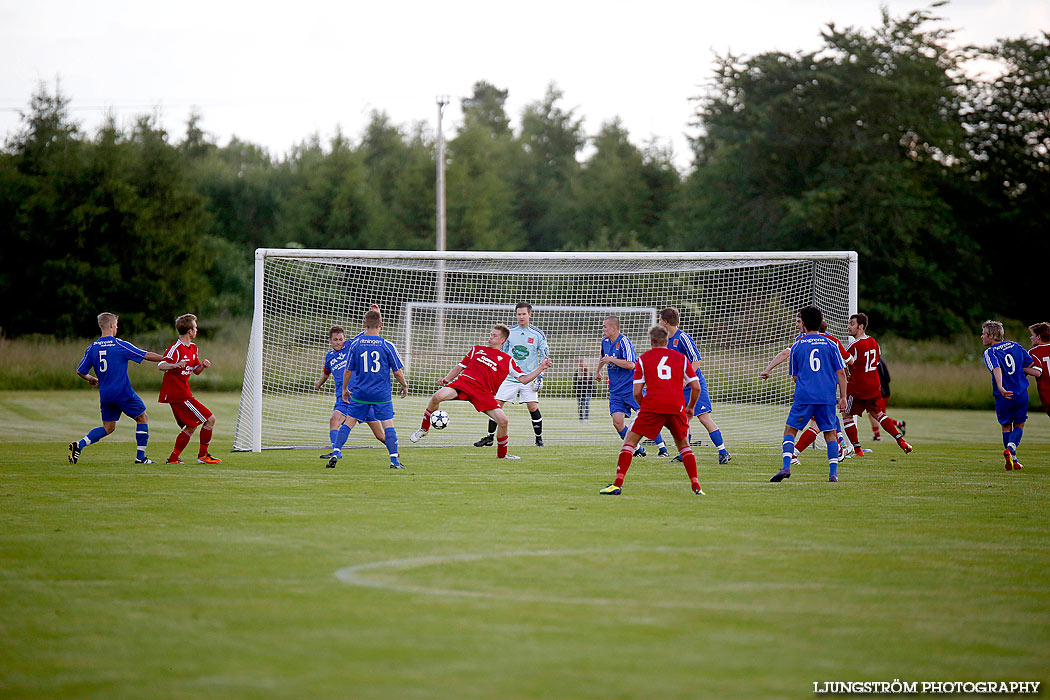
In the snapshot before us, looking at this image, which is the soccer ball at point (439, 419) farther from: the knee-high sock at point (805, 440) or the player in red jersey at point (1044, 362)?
the player in red jersey at point (1044, 362)

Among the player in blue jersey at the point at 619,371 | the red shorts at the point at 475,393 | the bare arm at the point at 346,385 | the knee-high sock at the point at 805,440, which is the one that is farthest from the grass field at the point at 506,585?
the player in blue jersey at the point at 619,371

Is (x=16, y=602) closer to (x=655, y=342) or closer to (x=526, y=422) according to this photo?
(x=655, y=342)

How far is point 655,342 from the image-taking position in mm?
9219

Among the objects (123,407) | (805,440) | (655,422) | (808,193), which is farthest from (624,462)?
(808,193)

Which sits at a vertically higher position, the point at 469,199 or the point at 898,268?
the point at 469,199

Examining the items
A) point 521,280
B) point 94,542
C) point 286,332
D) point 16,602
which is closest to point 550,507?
point 94,542

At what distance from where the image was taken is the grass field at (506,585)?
13.5 feet

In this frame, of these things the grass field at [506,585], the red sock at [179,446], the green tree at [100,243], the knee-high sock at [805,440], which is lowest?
the grass field at [506,585]

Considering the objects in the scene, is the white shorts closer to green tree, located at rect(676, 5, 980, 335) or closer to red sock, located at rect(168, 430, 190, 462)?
red sock, located at rect(168, 430, 190, 462)

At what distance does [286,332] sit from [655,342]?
9.27 m

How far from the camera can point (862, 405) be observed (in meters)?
13.3

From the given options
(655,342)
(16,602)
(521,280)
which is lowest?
(16,602)

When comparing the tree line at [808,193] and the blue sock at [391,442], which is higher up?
the tree line at [808,193]

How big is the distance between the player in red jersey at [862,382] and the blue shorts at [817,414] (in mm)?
2575
